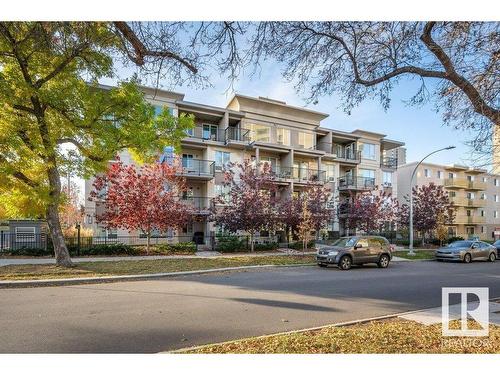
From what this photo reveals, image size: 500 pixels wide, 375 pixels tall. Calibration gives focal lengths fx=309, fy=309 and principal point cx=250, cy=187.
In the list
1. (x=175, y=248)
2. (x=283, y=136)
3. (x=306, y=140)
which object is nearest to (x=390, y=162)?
(x=306, y=140)

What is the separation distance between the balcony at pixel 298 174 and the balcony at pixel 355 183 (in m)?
2.90

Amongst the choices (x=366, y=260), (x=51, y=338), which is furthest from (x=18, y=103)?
(x=366, y=260)

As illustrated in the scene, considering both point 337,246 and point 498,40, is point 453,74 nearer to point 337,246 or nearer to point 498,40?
point 498,40

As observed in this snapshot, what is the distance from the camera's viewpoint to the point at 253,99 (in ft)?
87.0

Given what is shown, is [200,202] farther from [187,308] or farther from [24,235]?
[187,308]

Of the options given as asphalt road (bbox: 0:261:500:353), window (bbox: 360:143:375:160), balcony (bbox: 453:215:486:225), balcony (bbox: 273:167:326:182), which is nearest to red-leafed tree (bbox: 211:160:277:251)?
balcony (bbox: 273:167:326:182)

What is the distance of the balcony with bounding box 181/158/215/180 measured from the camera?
23.8 metres

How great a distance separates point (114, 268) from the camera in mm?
12305

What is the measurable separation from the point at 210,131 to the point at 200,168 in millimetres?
3594

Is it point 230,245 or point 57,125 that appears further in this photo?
point 230,245

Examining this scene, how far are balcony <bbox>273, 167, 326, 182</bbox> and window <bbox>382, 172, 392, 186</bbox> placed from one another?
8.89m

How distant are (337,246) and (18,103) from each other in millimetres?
13773

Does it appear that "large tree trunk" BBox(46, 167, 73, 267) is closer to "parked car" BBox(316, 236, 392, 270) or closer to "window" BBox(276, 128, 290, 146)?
"parked car" BBox(316, 236, 392, 270)

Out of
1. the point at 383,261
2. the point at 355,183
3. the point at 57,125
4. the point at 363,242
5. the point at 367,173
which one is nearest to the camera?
the point at 57,125
